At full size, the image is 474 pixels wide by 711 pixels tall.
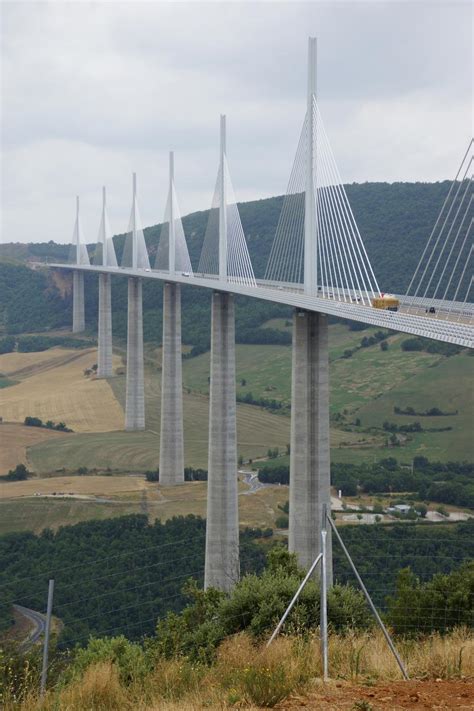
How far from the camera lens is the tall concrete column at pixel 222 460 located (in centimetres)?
3512

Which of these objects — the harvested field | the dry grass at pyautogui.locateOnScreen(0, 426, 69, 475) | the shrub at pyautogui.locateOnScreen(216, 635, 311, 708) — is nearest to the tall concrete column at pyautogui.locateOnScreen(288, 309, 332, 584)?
the shrub at pyautogui.locateOnScreen(216, 635, 311, 708)

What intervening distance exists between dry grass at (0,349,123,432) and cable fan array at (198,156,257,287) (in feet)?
91.5

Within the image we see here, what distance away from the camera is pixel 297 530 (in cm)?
2833

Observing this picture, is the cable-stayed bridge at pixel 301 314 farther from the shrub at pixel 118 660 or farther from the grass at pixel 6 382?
the grass at pixel 6 382

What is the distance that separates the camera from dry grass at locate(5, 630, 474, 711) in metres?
9.48

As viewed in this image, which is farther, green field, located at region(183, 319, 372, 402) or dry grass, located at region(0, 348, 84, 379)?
dry grass, located at region(0, 348, 84, 379)

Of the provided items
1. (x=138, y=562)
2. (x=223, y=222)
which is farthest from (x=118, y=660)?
(x=223, y=222)

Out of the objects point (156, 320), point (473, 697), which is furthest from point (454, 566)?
point (156, 320)

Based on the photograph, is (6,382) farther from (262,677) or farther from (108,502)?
(262,677)

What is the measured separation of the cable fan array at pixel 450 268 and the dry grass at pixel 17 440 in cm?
2538

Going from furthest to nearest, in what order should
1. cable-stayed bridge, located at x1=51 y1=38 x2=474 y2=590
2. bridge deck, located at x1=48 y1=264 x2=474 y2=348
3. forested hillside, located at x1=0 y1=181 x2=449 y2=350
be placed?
forested hillside, located at x1=0 y1=181 x2=449 y2=350 < cable-stayed bridge, located at x1=51 y1=38 x2=474 y2=590 < bridge deck, located at x1=48 y1=264 x2=474 y2=348

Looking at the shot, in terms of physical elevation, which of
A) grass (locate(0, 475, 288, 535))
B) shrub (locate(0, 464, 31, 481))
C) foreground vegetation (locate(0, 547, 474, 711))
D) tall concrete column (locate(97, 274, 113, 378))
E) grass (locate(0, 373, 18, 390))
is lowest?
grass (locate(0, 475, 288, 535))

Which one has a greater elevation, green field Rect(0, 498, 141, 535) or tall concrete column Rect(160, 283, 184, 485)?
tall concrete column Rect(160, 283, 184, 485)

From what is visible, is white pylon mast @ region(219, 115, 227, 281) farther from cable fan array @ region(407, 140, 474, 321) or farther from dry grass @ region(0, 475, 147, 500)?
dry grass @ region(0, 475, 147, 500)
